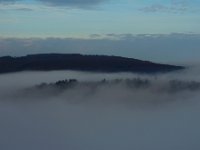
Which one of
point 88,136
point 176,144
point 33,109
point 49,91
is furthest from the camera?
point 33,109

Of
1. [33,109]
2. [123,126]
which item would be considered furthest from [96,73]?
[33,109]

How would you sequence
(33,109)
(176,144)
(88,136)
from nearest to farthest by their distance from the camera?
(176,144) < (88,136) < (33,109)

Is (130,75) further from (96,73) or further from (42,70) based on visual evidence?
(42,70)

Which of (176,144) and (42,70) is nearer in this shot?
(176,144)

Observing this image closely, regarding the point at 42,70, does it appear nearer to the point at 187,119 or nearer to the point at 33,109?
the point at 33,109

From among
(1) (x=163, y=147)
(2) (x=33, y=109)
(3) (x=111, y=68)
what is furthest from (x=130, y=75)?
(2) (x=33, y=109)

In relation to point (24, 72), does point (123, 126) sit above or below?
below

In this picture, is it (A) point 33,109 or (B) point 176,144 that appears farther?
(A) point 33,109
